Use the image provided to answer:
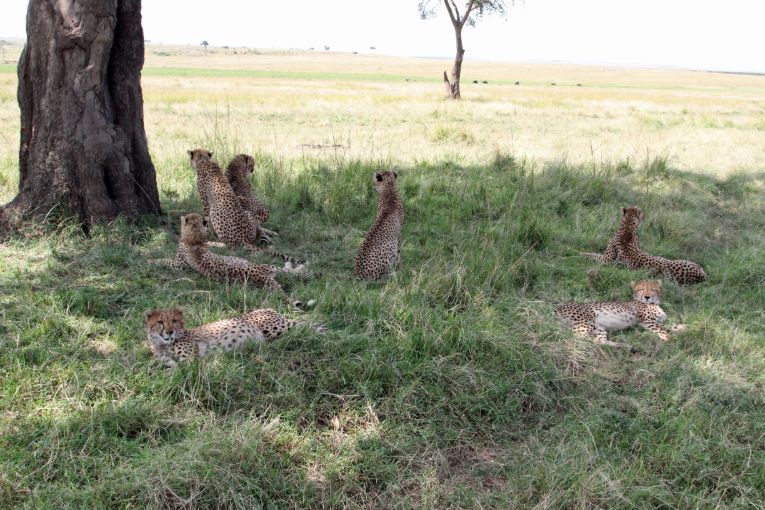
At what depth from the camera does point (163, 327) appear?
3.95 metres

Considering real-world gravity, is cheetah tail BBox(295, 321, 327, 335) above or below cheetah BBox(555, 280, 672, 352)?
above

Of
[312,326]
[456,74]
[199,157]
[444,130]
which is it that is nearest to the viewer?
[312,326]

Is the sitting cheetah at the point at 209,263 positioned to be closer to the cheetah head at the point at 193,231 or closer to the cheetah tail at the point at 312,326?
the cheetah head at the point at 193,231

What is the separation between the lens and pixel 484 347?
4.28m

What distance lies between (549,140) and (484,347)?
11162 mm

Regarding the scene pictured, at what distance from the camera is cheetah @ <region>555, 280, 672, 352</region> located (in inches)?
190

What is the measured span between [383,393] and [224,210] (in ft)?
11.0

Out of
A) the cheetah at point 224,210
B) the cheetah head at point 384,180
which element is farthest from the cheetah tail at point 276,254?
the cheetah head at point 384,180

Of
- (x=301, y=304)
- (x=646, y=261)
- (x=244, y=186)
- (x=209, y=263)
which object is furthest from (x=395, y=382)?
(x=244, y=186)

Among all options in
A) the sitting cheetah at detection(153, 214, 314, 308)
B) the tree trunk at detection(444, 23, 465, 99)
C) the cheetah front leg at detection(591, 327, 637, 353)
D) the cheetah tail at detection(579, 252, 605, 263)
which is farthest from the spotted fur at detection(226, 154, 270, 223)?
the tree trunk at detection(444, 23, 465, 99)

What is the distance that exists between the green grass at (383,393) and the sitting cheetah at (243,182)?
1.14 m

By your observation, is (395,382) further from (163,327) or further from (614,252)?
(614,252)

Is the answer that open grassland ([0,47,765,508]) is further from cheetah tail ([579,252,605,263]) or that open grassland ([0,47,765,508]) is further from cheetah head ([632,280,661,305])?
cheetah head ([632,280,661,305])

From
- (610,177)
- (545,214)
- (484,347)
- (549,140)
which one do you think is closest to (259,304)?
(484,347)
